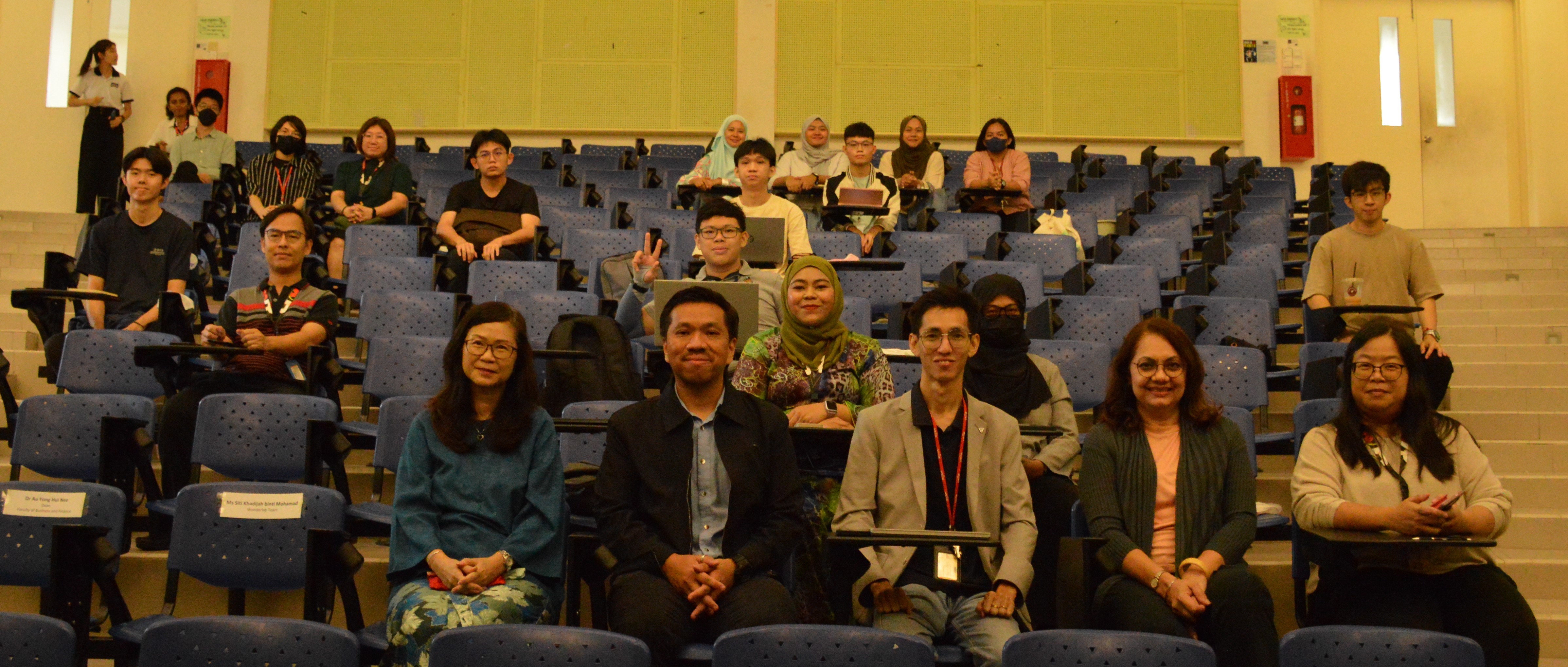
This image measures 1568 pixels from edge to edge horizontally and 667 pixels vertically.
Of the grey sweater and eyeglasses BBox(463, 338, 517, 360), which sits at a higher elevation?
eyeglasses BBox(463, 338, 517, 360)

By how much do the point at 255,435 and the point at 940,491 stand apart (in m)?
1.98

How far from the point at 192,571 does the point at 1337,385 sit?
3.53 metres

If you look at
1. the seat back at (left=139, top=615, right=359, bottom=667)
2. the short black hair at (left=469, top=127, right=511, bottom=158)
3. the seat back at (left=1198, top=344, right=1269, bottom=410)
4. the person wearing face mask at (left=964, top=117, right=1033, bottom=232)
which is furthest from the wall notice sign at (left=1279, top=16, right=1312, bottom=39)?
the seat back at (left=139, top=615, right=359, bottom=667)

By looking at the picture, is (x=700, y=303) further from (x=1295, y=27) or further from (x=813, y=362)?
(x=1295, y=27)

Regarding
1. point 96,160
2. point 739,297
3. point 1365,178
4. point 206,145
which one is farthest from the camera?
point 96,160

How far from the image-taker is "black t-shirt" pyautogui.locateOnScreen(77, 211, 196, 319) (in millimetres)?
4684

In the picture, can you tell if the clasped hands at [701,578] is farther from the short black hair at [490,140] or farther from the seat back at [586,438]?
the short black hair at [490,140]

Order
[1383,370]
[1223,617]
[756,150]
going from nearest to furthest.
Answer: [1223,617] < [1383,370] < [756,150]

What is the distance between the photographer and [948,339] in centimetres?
285

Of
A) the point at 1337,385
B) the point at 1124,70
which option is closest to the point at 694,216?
the point at 1337,385

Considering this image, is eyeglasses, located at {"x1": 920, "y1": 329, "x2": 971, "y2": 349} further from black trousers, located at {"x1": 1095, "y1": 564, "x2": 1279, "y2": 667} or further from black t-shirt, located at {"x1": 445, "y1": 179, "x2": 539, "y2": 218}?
black t-shirt, located at {"x1": 445, "y1": 179, "x2": 539, "y2": 218}

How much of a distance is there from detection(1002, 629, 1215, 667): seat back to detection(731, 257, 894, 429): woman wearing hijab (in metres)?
1.18

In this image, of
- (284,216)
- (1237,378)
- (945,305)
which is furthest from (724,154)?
(945,305)

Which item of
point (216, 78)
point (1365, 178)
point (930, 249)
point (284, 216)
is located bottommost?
point (284, 216)
